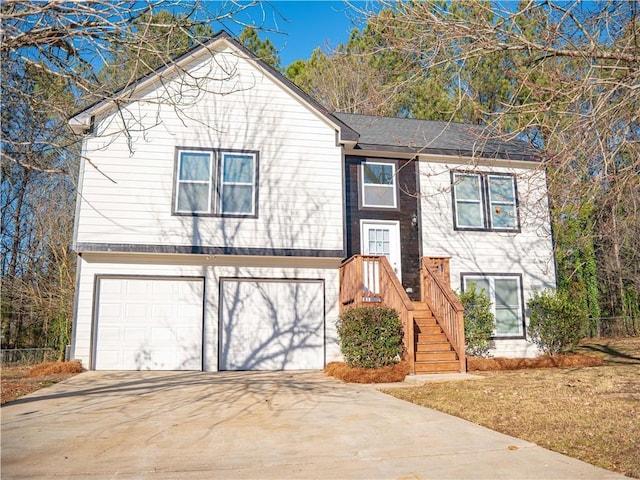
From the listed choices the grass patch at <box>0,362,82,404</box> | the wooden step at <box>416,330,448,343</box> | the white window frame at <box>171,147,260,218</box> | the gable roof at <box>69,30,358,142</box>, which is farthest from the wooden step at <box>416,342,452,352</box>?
the grass patch at <box>0,362,82,404</box>

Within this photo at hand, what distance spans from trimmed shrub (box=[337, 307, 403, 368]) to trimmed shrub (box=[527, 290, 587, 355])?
195 inches

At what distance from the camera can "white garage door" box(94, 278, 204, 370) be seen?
10.3m

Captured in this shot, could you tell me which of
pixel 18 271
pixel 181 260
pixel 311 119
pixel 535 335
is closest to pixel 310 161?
pixel 311 119

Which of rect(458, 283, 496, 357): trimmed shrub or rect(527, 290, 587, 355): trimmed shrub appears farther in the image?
rect(527, 290, 587, 355): trimmed shrub

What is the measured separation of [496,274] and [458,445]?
8924 mm

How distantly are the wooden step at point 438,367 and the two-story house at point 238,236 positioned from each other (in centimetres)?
16

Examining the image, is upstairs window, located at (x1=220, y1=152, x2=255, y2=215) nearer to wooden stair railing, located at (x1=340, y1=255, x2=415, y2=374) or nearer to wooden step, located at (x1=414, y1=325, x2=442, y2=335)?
wooden stair railing, located at (x1=340, y1=255, x2=415, y2=374)

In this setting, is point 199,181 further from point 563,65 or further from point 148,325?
point 563,65

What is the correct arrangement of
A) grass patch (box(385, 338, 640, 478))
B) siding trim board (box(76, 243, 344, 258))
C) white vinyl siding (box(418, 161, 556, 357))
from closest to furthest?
grass patch (box(385, 338, 640, 478)) < siding trim board (box(76, 243, 344, 258)) < white vinyl siding (box(418, 161, 556, 357))

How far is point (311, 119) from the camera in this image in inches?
461

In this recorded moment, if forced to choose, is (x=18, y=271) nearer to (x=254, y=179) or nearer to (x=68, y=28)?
(x=254, y=179)

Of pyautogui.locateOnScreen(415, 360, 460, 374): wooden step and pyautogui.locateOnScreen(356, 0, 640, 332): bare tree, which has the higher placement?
pyautogui.locateOnScreen(356, 0, 640, 332): bare tree

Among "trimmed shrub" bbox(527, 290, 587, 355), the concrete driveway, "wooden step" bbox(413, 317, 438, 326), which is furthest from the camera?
"trimmed shrub" bbox(527, 290, 587, 355)

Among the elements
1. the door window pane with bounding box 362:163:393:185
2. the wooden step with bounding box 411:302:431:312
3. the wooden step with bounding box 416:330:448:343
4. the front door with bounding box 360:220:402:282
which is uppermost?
the door window pane with bounding box 362:163:393:185
